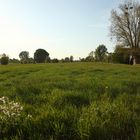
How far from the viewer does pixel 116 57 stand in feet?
255

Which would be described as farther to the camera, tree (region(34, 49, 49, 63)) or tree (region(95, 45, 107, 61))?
tree (region(34, 49, 49, 63))

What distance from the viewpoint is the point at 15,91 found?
383 inches

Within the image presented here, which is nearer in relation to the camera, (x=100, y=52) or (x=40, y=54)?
(x=40, y=54)

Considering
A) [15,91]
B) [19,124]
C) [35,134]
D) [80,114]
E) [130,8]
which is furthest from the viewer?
[130,8]

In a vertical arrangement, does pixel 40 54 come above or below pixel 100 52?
below

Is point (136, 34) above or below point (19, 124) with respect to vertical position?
above

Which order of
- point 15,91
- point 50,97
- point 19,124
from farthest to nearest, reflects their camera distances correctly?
1. point 15,91
2. point 50,97
3. point 19,124

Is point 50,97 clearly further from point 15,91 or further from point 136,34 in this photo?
point 136,34

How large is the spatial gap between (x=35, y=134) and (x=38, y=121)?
584 millimetres

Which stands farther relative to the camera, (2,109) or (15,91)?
(15,91)

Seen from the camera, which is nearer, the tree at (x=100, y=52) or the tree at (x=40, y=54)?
the tree at (x=100, y=52)

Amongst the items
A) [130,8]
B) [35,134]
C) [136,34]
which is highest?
[130,8]

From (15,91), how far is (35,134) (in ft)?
17.0

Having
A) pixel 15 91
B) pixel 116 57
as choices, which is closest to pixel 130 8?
pixel 116 57
